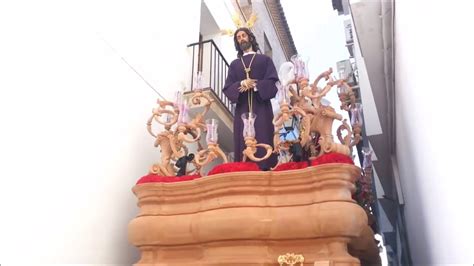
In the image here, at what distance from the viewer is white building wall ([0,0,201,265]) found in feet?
7.66

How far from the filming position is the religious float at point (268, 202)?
2.42 meters

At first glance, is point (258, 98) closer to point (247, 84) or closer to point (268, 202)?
point (247, 84)

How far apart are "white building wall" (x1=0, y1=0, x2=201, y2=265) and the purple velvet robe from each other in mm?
842

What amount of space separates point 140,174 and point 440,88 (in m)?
2.43

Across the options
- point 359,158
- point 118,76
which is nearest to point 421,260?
point 359,158

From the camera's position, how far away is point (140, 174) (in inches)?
137

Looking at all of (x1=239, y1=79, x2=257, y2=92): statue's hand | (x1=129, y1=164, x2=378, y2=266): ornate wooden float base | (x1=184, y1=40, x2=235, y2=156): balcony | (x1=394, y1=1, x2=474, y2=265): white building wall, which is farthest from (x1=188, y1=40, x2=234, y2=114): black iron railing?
(x1=394, y1=1, x2=474, y2=265): white building wall

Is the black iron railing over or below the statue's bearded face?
over

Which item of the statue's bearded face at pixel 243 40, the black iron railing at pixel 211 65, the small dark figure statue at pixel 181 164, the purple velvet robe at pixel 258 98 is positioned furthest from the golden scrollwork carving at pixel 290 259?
the black iron railing at pixel 211 65

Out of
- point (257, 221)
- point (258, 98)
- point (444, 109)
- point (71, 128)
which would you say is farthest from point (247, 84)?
point (444, 109)

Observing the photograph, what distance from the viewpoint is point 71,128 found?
9.15 feet

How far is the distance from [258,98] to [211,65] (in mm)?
1744

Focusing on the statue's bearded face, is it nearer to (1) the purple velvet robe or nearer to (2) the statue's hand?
(1) the purple velvet robe

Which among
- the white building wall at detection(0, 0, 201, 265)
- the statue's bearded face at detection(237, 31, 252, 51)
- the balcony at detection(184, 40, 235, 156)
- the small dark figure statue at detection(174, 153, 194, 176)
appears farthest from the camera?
the balcony at detection(184, 40, 235, 156)
